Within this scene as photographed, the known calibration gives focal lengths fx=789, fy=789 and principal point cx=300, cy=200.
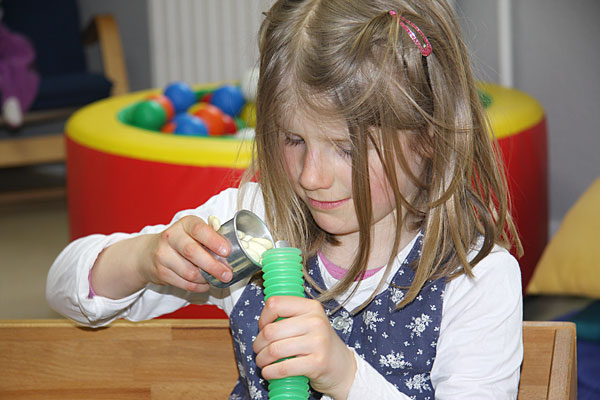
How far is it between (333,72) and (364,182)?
10 cm

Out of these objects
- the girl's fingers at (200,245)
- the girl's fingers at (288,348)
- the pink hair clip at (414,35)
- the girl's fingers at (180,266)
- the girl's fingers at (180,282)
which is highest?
the pink hair clip at (414,35)

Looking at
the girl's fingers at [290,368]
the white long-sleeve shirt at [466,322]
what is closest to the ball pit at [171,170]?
the white long-sleeve shirt at [466,322]

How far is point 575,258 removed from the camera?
4.86 feet

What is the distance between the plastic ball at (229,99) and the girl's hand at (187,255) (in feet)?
4.25

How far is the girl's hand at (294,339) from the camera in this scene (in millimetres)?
605

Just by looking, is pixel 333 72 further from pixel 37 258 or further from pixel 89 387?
pixel 37 258

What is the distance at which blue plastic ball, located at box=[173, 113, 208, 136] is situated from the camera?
6.00 ft

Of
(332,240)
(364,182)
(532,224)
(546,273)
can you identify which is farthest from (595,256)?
(364,182)

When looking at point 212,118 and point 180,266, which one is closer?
point 180,266

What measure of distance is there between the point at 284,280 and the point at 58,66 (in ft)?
8.04

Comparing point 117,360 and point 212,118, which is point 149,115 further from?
point 117,360

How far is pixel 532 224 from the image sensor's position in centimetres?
164

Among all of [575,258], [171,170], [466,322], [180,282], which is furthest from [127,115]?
[466,322]

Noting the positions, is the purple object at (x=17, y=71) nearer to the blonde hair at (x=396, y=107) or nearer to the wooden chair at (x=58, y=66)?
the wooden chair at (x=58, y=66)
